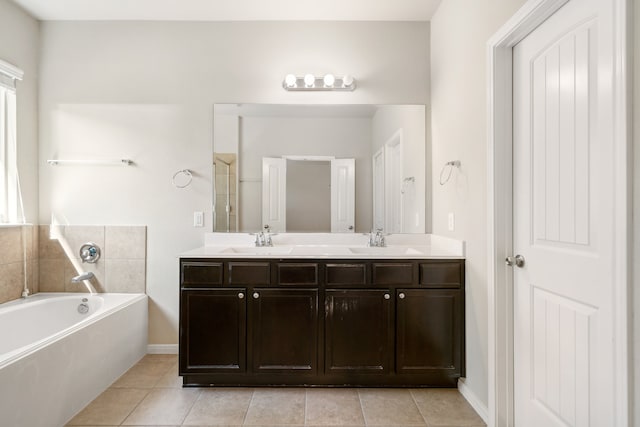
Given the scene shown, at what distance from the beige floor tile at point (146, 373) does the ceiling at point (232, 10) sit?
8.79 ft

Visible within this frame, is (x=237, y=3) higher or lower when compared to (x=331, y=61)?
higher

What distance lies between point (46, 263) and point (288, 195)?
2009 mm

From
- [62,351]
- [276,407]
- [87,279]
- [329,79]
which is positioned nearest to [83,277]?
[87,279]

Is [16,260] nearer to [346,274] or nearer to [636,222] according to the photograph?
[346,274]

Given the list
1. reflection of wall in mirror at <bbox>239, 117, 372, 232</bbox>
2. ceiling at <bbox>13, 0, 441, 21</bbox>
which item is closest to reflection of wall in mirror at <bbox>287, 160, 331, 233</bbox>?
reflection of wall in mirror at <bbox>239, 117, 372, 232</bbox>

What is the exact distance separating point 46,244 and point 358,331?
8.36 ft

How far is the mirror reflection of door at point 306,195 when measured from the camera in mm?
2748

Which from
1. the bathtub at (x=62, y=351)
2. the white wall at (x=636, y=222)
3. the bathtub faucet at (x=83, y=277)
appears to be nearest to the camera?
the white wall at (x=636, y=222)

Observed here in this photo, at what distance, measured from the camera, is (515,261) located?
1.74 meters

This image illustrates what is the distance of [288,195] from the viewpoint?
108 inches

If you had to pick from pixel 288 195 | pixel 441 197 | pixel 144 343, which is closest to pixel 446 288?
pixel 441 197

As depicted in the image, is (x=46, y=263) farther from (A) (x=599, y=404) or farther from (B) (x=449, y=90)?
(A) (x=599, y=404)

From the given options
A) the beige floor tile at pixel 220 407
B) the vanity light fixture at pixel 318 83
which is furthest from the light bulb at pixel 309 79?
the beige floor tile at pixel 220 407

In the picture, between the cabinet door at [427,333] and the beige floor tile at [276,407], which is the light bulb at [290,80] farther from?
the beige floor tile at [276,407]
